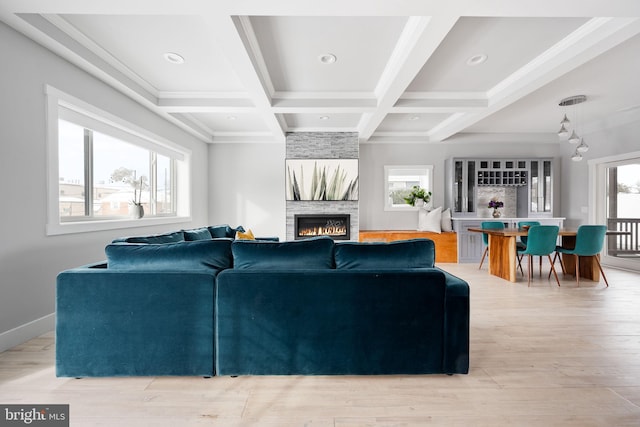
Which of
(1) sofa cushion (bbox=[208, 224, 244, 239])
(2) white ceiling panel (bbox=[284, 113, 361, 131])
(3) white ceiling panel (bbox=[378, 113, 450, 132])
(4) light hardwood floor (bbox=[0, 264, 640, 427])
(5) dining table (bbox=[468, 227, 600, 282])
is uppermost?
(3) white ceiling panel (bbox=[378, 113, 450, 132])

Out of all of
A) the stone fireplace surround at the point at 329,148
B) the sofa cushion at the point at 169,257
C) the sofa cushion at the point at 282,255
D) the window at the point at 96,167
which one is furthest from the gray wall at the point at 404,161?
the sofa cushion at the point at 169,257

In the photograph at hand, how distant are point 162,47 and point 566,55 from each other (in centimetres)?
393

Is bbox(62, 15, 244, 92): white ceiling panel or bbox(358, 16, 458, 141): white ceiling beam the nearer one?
bbox(358, 16, 458, 141): white ceiling beam

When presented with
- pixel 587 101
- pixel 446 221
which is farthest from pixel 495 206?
pixel 587 101

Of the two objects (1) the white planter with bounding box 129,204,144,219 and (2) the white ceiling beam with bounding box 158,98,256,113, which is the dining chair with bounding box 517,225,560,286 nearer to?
(2) the white ceiling beam with bounding box 158,98,256,113

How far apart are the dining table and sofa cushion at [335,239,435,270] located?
294 cm

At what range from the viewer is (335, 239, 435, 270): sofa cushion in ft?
6.52

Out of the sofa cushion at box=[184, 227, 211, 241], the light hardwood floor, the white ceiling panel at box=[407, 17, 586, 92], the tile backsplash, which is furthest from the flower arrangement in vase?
the sofa cushion at box=[184, 227, 211, 241]

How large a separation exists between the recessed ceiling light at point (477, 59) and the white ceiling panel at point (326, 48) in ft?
2.94

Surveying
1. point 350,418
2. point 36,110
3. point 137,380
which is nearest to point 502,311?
point 350,418

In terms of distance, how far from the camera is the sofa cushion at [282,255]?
1.97 metres

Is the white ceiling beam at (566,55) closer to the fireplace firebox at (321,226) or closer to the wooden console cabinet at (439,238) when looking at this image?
the wooden console cabinet at (439,238)

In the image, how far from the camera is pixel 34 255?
257cm

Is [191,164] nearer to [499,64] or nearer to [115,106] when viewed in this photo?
[115,106]
